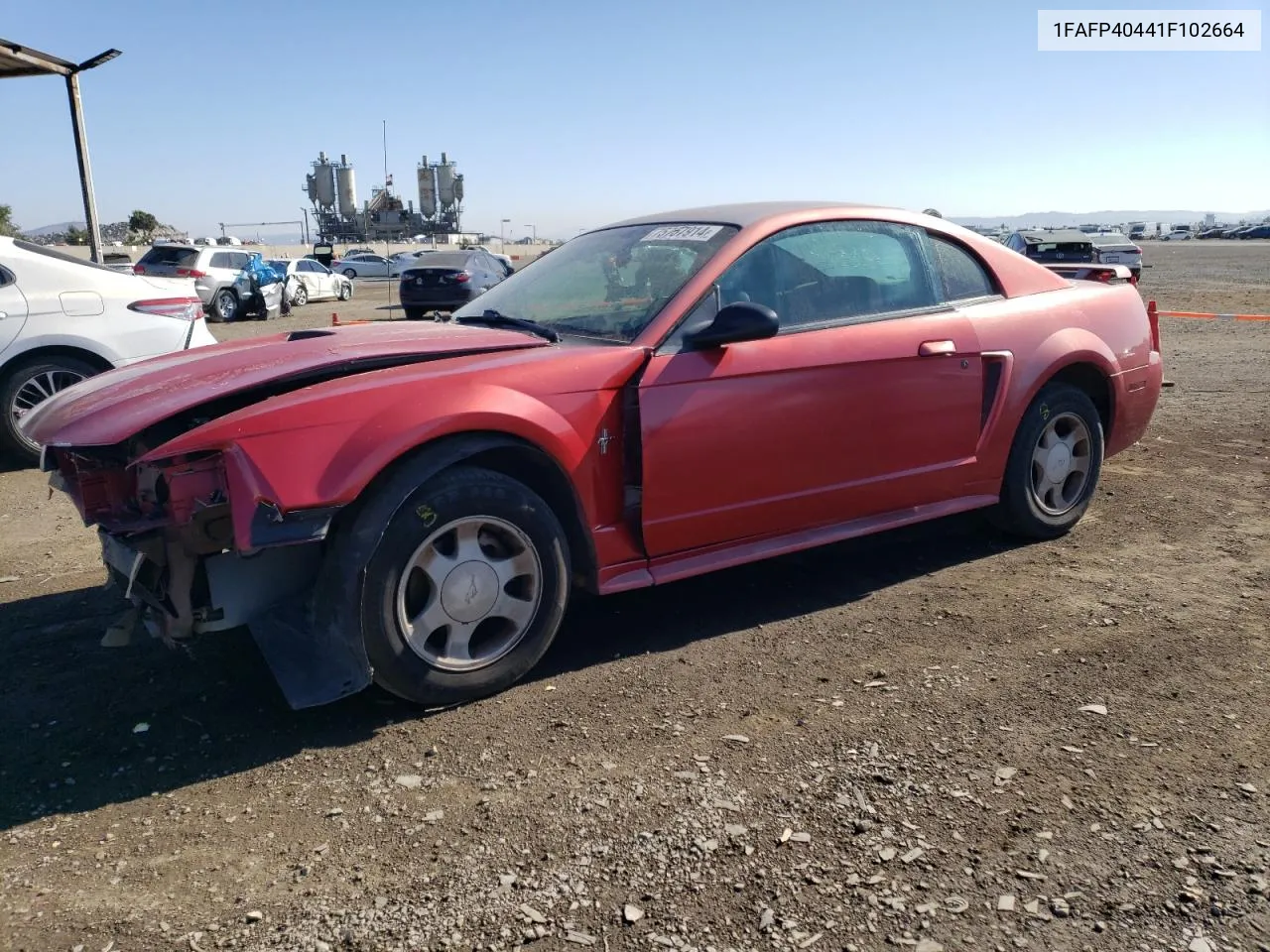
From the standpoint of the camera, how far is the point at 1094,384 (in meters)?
5.02

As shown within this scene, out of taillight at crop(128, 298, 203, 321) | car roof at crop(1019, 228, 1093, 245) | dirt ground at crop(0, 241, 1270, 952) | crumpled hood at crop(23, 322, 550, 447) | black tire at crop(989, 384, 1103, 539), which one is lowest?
dirt ground at crop(0, 241, 1270, 952)

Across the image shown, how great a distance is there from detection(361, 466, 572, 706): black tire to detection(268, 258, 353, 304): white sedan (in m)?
22.0

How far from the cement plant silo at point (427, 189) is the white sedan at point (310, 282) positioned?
1900 inches

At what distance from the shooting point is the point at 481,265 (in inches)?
838

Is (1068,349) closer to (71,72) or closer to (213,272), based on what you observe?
(71,72)

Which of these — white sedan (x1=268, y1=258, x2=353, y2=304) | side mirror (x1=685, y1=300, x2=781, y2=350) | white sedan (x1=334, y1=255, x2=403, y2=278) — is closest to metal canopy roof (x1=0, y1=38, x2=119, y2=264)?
side mirror (x1=685, y1=300, x2=781, y2=350)

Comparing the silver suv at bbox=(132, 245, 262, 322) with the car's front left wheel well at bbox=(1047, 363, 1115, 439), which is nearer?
the car's front left wheel well at bbox=(1047, 363, 1115, 439)

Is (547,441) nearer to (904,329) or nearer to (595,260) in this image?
(595,260)

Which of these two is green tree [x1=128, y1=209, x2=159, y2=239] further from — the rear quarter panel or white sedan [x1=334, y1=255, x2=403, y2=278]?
the rear quarter panel

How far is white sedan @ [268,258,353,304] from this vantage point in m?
25.3

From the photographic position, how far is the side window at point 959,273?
4.52 meters

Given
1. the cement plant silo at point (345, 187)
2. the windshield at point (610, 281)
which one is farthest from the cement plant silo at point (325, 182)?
the windshield at point (610, 281)

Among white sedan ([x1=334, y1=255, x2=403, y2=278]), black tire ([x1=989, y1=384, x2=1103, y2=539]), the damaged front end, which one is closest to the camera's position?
the damaged front end

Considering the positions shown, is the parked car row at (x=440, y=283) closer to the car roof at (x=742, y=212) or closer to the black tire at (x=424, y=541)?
the car roof at (x=742, y=212)
